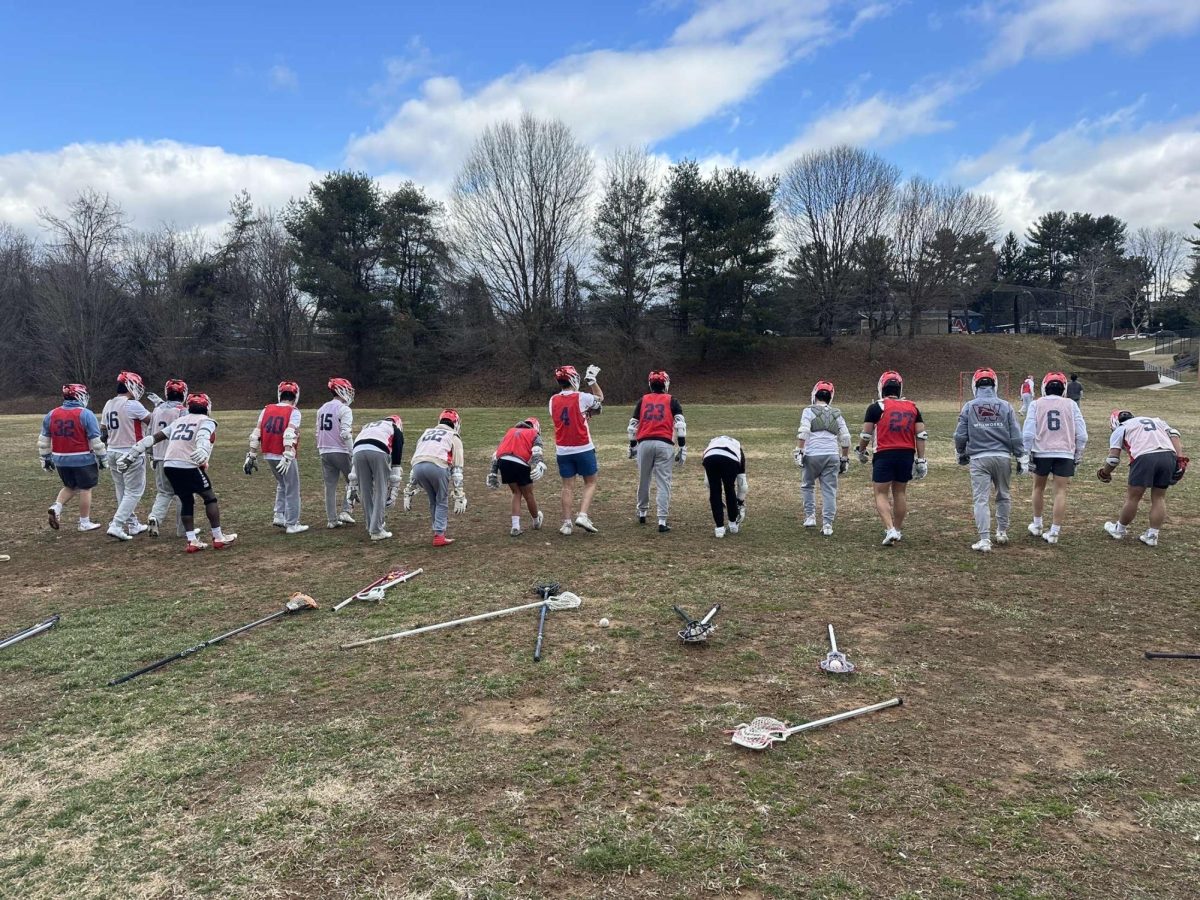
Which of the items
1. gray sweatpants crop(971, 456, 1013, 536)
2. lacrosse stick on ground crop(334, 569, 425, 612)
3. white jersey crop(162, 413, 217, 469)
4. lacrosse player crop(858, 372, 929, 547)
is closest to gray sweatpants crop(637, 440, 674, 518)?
lacrosse player crop(858, 372, 929, 547)

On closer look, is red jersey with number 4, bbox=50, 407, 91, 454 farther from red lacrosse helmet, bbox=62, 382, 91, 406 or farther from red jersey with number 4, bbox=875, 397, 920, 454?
red jersey with number 4, bbox=875, 397, 920, 454

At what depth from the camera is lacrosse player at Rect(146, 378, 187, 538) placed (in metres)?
9.61

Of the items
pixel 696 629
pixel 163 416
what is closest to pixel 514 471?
pixel 696 629

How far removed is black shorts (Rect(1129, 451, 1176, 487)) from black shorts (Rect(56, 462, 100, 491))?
1362 cm

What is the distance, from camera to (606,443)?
66.2ft

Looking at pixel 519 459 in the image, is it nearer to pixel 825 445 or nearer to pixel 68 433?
pixel 825 445

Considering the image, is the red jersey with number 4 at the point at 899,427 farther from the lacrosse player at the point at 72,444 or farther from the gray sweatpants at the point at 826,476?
the lacrosse player at the point at 72,444

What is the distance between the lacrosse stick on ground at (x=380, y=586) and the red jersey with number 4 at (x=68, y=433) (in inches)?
217

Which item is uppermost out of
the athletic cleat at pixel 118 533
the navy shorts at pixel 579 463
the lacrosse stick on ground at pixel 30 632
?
the navy shorts at pixel 579 463

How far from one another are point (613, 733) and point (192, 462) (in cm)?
703

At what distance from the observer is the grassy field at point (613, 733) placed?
3.17m

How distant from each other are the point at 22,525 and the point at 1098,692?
1339 cm

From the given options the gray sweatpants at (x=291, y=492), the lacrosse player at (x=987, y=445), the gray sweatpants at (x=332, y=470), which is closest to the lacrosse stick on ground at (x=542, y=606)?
the gray sweatpants at (x=332, y=470)

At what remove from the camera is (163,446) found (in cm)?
962
